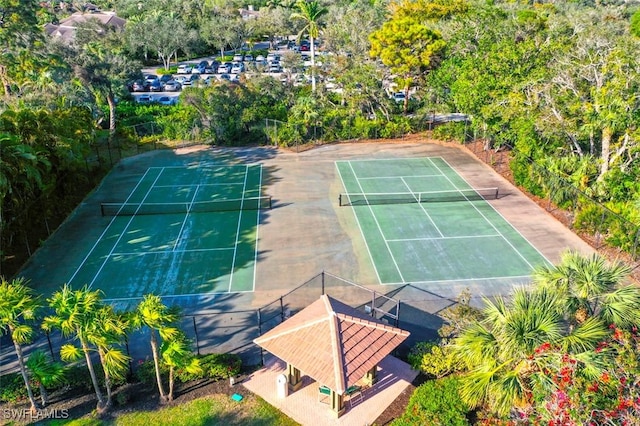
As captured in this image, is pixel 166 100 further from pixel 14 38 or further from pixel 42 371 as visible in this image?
pixel 42 371

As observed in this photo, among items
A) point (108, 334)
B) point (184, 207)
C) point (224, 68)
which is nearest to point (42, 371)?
point (108, 334)

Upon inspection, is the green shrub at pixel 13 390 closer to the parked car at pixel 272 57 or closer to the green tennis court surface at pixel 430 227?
the green tennis court surface at pixel 430 227

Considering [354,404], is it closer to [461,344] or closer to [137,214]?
[461,344]

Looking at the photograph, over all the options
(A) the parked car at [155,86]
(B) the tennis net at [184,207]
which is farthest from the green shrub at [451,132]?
(A) the parked car at [155,86]

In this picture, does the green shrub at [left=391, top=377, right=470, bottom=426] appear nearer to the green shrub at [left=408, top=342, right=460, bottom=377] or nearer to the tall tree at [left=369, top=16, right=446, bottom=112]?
the green shrub at [left=408, top=342, right=460, bottom=377]

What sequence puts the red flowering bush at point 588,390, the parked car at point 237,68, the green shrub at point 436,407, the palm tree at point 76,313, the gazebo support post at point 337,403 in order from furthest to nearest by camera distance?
the parked car at point 237,68, the gazebo support post at point 337,403, the green shrub at point 436,407, the palm tree at point 76,313, the red flowering bush at point 588,390

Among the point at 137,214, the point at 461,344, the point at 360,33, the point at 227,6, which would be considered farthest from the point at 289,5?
the point at 461,344
